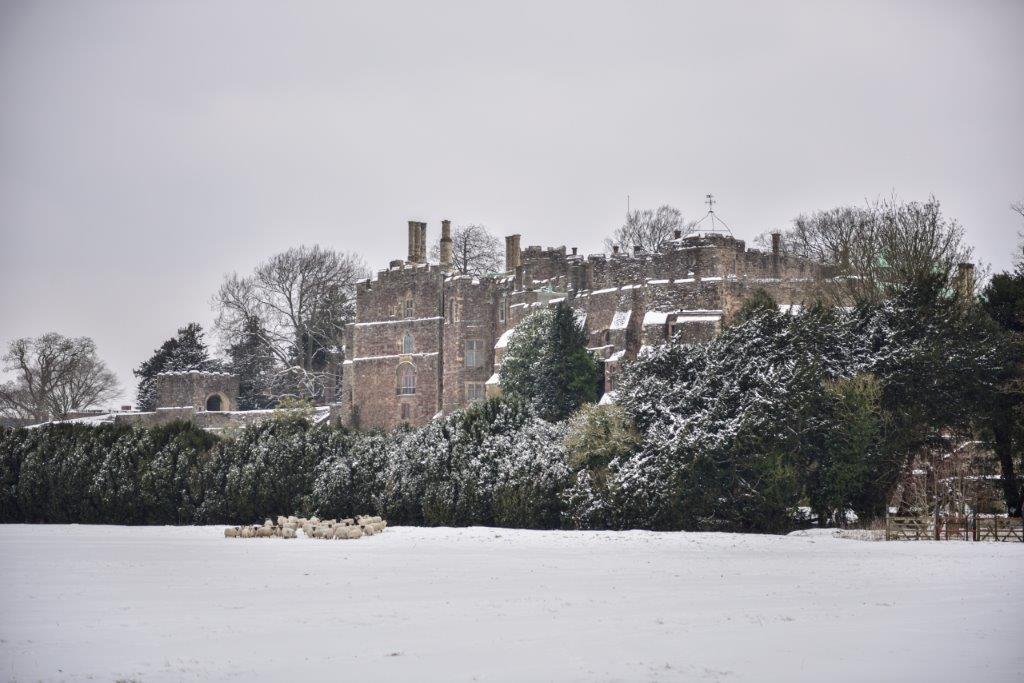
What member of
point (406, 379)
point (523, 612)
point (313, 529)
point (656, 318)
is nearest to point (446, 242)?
point (406, 379)

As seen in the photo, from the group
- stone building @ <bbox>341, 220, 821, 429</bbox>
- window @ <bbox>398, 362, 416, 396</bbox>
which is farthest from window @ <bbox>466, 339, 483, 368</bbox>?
window @ <bbox>398, 362, 416, 396</bbox>

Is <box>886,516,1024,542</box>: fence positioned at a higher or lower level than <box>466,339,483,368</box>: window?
lower

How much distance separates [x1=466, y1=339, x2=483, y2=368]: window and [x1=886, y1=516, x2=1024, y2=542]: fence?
109ft

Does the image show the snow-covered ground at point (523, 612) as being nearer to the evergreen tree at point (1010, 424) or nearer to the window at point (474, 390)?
the evergreen tree at point (1010, 424)

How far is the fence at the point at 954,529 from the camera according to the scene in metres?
22.6

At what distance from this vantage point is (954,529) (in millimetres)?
23234

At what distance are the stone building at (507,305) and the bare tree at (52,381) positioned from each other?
53.8 feet

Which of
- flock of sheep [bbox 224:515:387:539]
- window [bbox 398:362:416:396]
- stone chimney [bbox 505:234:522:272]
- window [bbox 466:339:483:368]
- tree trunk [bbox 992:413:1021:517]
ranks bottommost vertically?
flock of sheep [bbox 224:515:387:539]

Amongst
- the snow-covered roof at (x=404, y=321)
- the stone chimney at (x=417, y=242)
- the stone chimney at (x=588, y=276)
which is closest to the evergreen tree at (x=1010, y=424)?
the stone chimney at (x=588, y=276)

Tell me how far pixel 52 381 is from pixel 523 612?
5908 centimetres

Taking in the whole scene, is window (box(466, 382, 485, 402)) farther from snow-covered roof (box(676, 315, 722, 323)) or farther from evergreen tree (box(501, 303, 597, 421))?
snow-covered roof (box(676, 315, 722, 323))

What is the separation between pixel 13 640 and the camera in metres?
12.6

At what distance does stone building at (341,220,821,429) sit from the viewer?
4544 cm

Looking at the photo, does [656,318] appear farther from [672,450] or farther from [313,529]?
[313,529]
